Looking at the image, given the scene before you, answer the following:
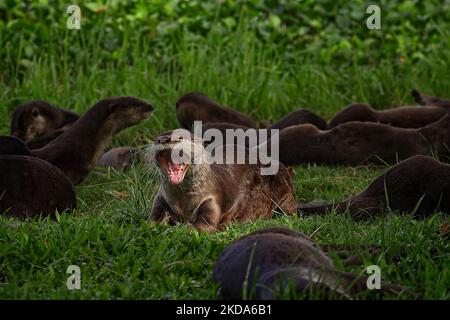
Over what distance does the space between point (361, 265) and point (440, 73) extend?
6.41 metres

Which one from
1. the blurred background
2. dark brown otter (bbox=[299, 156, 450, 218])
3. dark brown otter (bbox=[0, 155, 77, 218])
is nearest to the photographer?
dark brown otter (bbox=[299, 156, 450, 218])

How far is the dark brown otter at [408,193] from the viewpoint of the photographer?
6367 millimetres

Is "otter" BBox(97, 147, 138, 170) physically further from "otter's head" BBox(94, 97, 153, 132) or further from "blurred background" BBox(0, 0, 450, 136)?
"blurred background" BBox(0, 0, 450, 136)

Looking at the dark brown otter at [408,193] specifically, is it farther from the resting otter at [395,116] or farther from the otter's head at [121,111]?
the resting otter at [395,116]

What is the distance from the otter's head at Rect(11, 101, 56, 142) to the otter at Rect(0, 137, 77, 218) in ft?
7.75

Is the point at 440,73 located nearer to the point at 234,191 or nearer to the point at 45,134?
the point at 45,134

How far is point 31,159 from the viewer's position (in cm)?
686

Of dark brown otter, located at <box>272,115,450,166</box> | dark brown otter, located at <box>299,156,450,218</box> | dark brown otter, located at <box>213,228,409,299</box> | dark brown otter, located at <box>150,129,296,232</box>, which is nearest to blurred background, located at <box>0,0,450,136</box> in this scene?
dark brown otter, located at <box>272,115,450,166</box>

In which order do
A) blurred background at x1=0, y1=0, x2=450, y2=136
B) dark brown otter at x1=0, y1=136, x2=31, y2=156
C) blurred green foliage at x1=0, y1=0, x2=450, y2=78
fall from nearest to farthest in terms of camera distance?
dark brown otter at x1=0, y1=136, x2=31, y2=156, blurred background at x1=0, y1=0, x2=450, y2=136, blurred green foliage at x1=0, y1=0, x2=450, y2=78

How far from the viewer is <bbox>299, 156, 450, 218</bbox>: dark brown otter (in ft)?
20.9

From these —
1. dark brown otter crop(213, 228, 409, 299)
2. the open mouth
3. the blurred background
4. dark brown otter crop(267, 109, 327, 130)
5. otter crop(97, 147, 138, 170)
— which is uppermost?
the blurred background

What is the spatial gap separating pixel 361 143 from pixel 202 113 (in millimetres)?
1615

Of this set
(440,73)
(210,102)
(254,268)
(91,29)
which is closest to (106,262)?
(254,268)

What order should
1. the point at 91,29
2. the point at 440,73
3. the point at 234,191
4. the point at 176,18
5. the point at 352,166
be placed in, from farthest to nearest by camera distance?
the point at 176,18, the point at 91,29, the point at 440,73, the point at 352,166, the point at 234,191
